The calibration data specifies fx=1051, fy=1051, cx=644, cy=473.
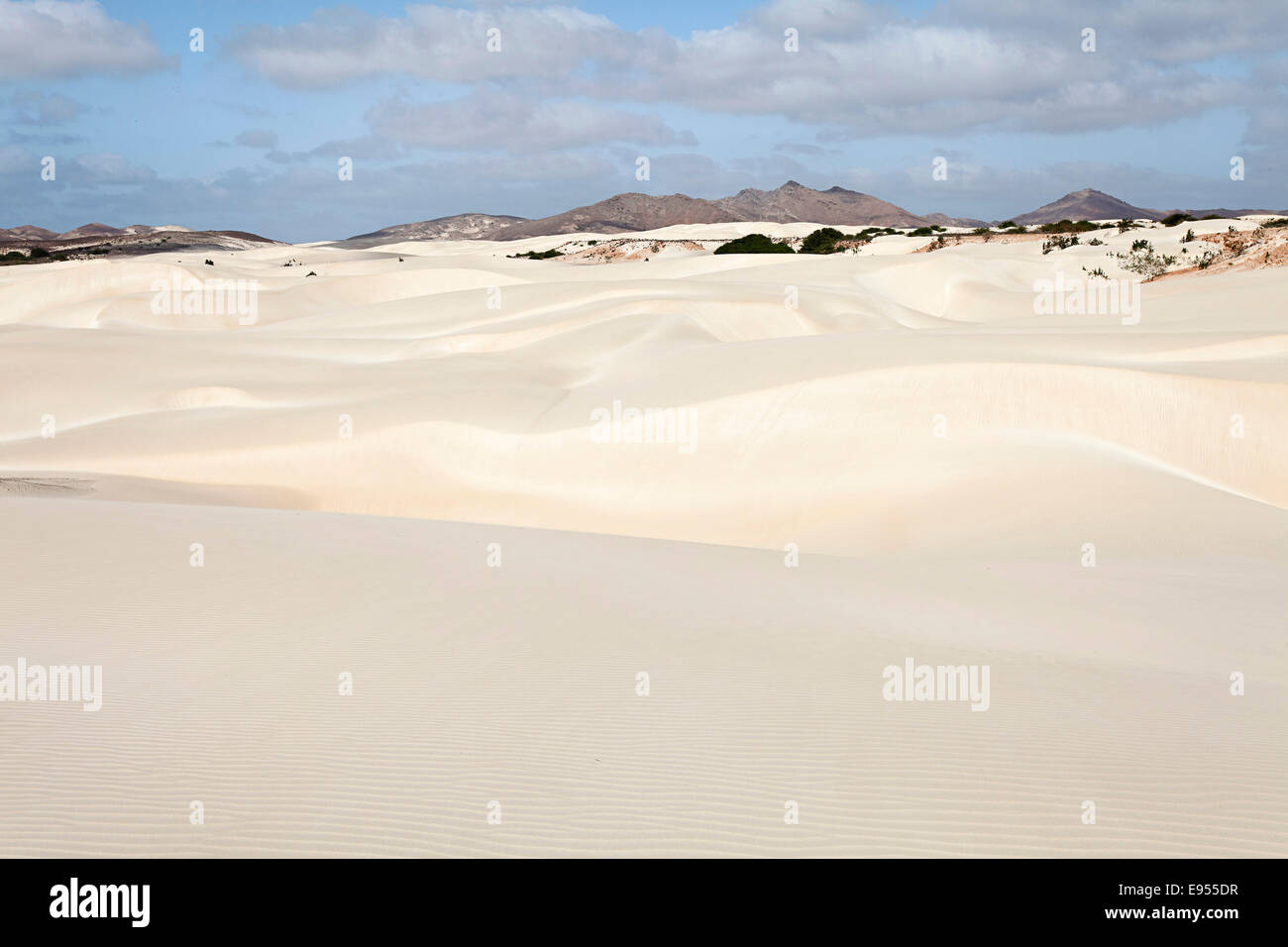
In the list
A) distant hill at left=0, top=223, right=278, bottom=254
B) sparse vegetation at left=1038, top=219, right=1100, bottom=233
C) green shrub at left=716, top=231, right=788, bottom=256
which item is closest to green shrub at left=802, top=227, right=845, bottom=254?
green shrub at left=716, top=231, right=788, bottom=256

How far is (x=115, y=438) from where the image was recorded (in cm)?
1508

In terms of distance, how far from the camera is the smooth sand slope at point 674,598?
3.31 m

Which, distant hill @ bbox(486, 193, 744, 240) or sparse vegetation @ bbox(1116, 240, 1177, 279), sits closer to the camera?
sparse vegetation @ bbox(1116, 240, 1177, 279)

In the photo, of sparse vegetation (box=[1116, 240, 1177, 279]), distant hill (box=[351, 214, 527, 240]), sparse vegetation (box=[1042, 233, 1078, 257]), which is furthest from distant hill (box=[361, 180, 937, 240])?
sparse vegetation (box=[1116, 240, 1177, 279])

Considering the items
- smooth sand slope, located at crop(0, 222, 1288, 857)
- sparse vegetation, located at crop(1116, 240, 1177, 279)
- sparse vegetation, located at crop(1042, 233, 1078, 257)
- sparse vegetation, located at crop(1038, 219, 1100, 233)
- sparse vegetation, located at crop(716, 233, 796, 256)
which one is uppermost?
sparse vegetation, located at crop(1038, 219, 1100, 233)

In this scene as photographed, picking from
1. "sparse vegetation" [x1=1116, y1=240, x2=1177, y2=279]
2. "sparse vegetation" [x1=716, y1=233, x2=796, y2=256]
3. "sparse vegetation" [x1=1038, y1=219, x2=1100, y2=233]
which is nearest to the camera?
"sparse vegetation" [x1=1116, y1=240, x2=1177, y2=279]

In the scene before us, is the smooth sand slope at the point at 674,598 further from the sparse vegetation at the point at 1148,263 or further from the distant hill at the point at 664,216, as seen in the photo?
the distant hill at the point at 664,216

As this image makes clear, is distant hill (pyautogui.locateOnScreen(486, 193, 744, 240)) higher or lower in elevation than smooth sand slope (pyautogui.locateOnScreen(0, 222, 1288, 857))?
higher

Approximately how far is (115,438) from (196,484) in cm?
264

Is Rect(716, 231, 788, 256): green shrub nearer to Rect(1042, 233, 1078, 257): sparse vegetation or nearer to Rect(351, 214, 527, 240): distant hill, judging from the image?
Rect(1042, 233, 1078, 257): sparse vegetation

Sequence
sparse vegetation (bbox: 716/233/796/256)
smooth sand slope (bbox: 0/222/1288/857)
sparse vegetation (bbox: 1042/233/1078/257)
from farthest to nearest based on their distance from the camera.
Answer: sparse vegetation (bbox: 716/233/796/256) < sparse vegetation (bbox: 1042/233/1078/257) < smooth sand slope (bbox: 0/222/1288/857)

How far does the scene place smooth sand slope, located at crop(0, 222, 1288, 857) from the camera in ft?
10.9

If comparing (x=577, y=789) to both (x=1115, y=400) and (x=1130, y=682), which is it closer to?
(x=1130, y=682)

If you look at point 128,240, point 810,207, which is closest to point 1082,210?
point 810,207
